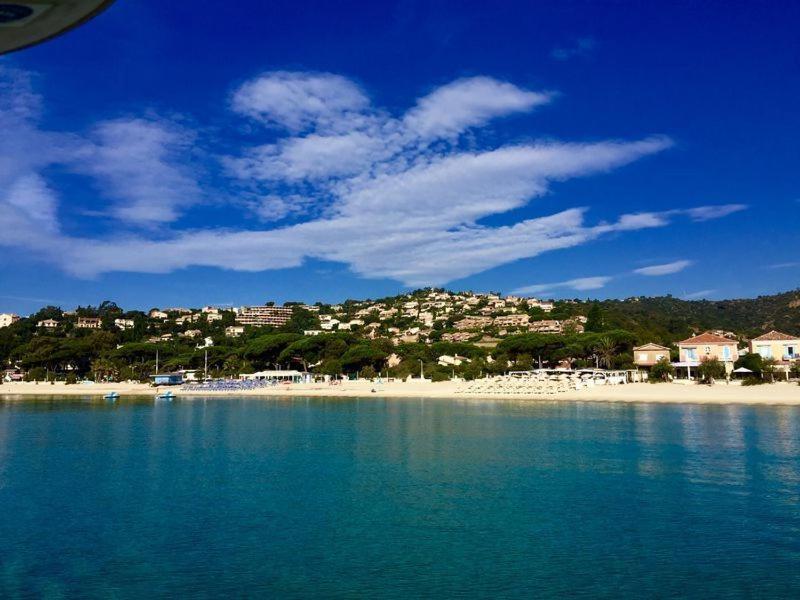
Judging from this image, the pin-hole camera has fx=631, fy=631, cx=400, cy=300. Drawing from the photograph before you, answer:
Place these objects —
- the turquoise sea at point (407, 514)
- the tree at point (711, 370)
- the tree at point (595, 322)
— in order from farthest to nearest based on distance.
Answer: the tree at point (595, 322), the tree at point (711, 370), the turquoise sea at point (407, 514)

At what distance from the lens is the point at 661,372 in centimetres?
5338

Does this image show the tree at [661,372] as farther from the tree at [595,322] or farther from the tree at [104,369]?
the tree at [104,369]

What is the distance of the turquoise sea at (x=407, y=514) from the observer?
1052 centimetres

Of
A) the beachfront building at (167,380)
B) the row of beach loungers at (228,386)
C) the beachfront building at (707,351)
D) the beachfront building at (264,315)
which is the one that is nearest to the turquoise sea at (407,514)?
the beachfront building at (707,351)

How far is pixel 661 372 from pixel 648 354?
7.61 meters

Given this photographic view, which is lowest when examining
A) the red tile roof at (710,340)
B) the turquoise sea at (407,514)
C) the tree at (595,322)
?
the turquoise sea at (407,514)

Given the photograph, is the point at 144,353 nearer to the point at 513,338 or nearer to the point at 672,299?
the point at 513,338

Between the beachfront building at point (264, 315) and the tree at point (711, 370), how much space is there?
4195 inches

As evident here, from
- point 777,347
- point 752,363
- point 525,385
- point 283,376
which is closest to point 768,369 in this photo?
point 752,363

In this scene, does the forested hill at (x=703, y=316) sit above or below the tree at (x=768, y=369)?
above

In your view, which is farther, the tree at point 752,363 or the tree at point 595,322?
the tree at point 595,322

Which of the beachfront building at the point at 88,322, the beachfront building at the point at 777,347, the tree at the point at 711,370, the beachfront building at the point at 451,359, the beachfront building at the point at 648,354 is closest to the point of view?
the tree at the point at 711,370

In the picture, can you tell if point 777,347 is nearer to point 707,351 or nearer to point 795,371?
point 795,371

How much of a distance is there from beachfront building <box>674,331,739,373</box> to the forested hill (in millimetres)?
10823
